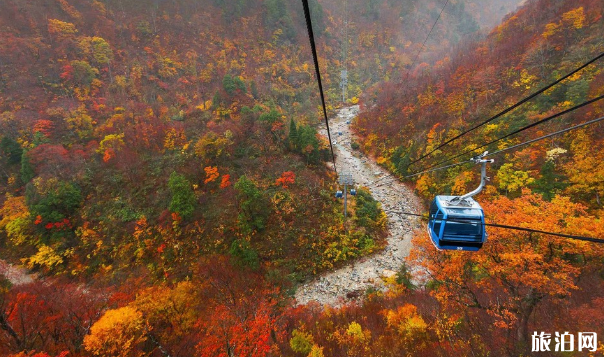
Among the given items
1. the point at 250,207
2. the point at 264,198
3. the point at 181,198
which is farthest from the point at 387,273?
the point at 181,198

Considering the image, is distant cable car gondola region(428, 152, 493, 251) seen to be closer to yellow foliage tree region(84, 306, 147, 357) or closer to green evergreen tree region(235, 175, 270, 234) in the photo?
green evergreen tree region(235, 175, 270, 234)

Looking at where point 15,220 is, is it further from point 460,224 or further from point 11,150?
point 460,224

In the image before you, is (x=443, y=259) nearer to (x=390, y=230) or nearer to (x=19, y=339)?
(x=390, y=230)

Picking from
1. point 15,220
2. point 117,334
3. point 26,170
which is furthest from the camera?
point 26,170

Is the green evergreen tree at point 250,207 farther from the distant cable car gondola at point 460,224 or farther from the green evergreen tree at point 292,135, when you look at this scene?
the distant cable car gondola at point 460,224

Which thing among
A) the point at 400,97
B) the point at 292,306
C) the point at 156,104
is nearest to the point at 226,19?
the point at 156,104

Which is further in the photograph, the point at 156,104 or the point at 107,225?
the point at 156,104
